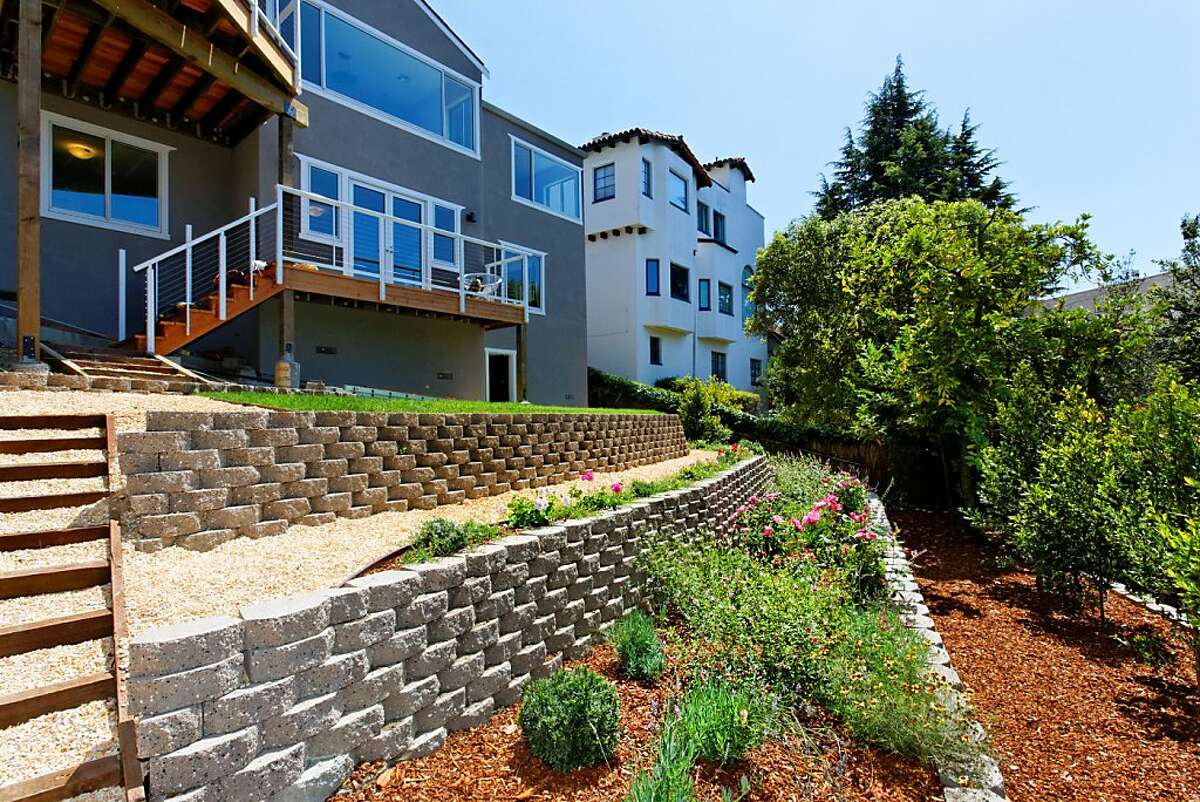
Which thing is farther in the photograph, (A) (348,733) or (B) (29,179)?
(B) (29,179)

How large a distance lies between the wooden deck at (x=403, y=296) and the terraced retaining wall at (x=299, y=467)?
449 cm

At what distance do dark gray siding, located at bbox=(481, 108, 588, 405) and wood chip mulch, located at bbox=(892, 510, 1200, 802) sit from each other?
10.2 metres

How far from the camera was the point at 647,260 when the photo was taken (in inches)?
837

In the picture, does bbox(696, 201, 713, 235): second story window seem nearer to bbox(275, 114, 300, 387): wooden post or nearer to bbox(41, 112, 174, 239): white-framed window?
bbox(275, 114, 300, 387): wooden post

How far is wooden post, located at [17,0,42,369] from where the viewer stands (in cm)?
628

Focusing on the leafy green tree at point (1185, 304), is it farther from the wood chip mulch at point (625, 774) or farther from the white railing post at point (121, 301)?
the white railing post at point (121, 301)

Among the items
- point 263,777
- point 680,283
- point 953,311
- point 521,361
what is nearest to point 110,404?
point 263,777

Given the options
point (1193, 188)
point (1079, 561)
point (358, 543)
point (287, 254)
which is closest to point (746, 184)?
point (1193, 188)

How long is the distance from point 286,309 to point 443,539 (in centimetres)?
683

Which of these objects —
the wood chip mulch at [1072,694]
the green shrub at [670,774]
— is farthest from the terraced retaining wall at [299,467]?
the wood chip mulch at [1072,694]

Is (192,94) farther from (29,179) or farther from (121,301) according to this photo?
(29,179)

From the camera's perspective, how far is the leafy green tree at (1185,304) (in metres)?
16.6

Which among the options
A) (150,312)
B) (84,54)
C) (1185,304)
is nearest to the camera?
(150,312)

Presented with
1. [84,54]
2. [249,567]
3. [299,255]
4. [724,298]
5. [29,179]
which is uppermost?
[84,54]
